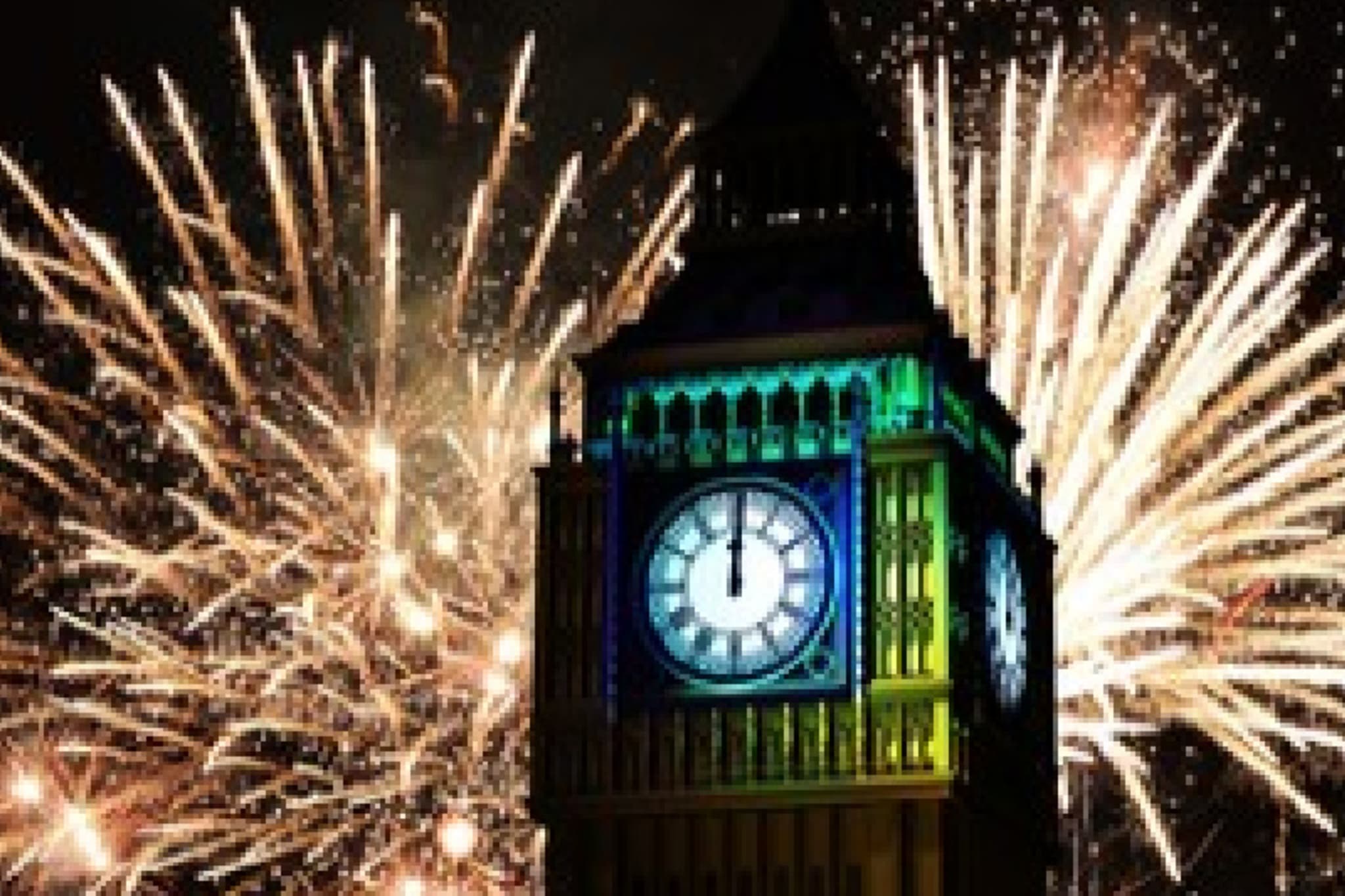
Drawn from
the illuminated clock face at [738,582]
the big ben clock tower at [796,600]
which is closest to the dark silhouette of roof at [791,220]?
the big ben clock tower at [796,600]

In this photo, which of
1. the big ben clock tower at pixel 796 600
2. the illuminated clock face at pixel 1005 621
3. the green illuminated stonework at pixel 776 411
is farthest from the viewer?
the illuminated clock face at pixel 1005 621

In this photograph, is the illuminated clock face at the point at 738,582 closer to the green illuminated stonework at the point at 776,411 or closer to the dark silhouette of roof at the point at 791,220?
the green illuminated stonework at the point at 776,411

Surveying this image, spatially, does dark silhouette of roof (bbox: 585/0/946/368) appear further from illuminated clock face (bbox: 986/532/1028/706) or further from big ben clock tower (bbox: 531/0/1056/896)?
illuminated clock face (bbox: 986/532/1028/706)

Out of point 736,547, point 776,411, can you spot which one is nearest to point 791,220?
point 776,411

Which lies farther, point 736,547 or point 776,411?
point 776,411

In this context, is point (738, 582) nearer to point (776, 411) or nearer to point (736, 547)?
point (736, 547)
